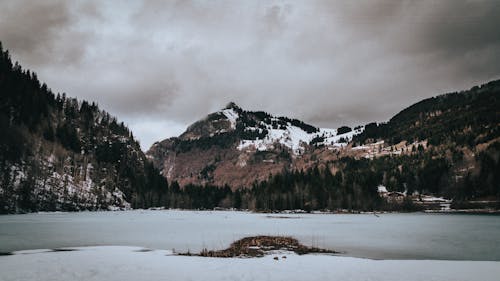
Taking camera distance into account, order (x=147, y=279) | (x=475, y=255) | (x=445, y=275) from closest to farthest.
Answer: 1. (x=147, y=279)
2. (x=445, y=275)
3. (x=475, y=255)

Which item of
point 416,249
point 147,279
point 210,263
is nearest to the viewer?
point 147,279

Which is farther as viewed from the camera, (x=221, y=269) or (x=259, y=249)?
(x=259, y=249)

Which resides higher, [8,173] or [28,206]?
[8,173]

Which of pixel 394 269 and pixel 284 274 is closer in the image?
pixel 284 274

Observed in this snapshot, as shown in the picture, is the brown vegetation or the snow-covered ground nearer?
the snow-covered ground

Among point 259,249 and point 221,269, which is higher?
point 221,269

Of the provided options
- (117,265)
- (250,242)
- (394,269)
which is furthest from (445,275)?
(250,242)

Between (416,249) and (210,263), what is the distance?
29103 millimetres

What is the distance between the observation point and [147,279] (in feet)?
73.9

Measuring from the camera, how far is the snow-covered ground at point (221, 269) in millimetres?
23172

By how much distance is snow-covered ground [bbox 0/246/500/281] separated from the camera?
76.0 feet

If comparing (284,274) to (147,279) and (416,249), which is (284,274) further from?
(416,249)

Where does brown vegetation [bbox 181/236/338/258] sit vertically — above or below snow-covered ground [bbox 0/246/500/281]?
below

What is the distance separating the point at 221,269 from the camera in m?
26.4
